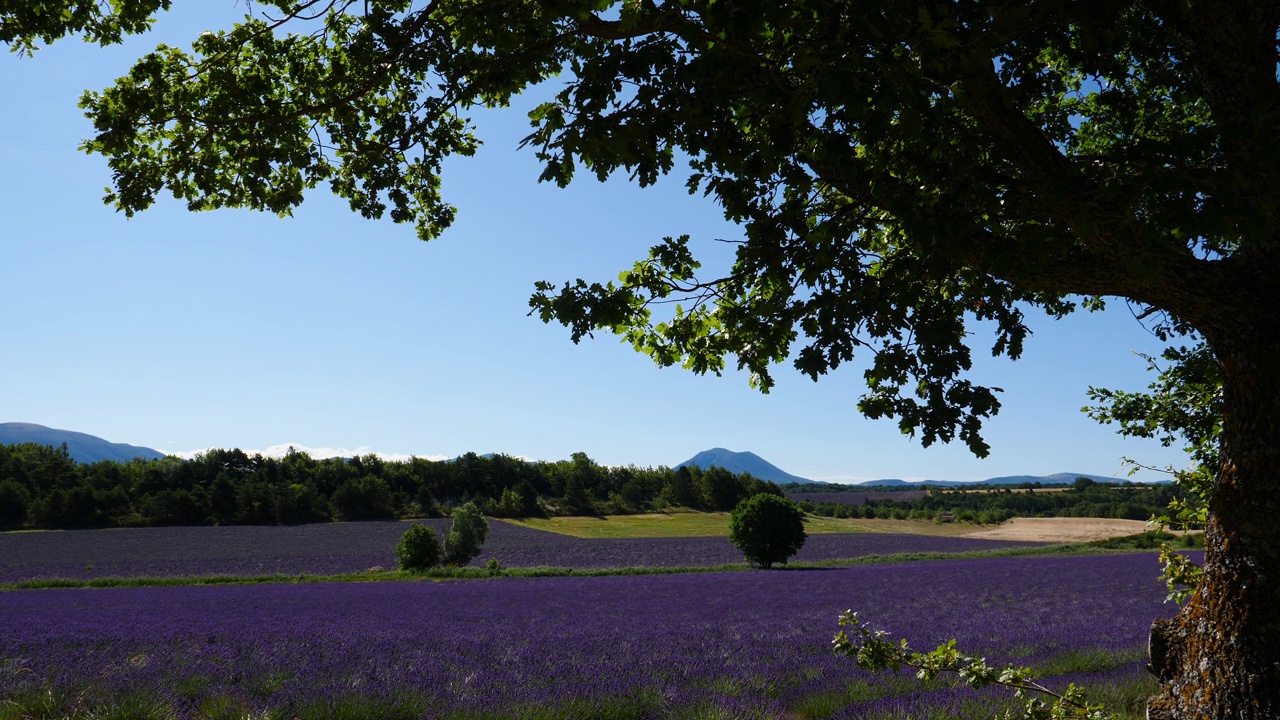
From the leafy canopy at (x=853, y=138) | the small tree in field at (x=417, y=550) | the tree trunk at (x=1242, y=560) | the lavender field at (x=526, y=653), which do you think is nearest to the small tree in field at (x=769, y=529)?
the small tree in field at (x=417, y=550)

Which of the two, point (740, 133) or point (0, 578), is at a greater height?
point (740, 133)

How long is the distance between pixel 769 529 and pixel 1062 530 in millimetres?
42755

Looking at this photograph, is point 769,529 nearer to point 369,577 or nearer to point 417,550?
point 417,550

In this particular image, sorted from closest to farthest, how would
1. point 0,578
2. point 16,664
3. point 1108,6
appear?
point 1108,6
point 16,664
point 0,578

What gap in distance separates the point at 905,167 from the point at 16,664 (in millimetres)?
9549

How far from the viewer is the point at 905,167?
400 centimetres

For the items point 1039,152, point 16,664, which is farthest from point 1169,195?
point 16,664

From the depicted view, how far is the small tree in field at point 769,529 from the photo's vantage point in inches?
1276

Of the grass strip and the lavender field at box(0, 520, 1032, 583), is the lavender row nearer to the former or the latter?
the lavender field at box(0, 520, 1032, 583)

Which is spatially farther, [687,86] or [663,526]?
[663,526]

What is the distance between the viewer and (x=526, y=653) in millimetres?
8086

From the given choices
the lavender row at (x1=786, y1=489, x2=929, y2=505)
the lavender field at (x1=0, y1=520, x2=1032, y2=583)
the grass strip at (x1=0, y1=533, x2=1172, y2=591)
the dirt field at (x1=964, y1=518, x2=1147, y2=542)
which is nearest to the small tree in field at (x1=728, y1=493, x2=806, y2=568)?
the grass strip at (x1=0, y1=533, x2=1172, y2=591)

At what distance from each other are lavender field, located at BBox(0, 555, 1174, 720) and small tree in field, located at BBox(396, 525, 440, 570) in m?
14.2

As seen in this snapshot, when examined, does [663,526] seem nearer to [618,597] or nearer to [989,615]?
[618,597]
